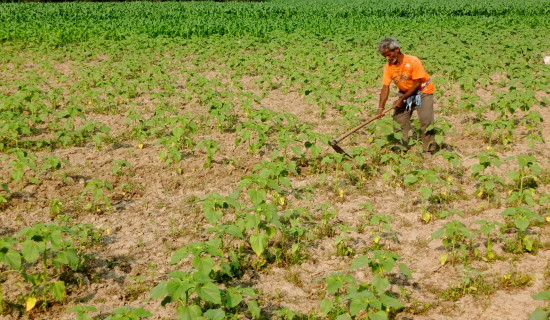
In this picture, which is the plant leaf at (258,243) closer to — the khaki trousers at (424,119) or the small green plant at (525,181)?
the small green plant at (525,181)

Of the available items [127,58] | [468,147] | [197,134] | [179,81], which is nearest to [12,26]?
[127,58]

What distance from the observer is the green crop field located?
377cm

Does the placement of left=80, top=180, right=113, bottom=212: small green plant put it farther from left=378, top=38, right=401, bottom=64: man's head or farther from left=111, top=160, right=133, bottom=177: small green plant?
left=378, top=38, right=401, bottom=64: man's head

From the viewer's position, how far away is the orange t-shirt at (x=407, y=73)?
21.4ft

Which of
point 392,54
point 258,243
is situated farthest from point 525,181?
point 258,243

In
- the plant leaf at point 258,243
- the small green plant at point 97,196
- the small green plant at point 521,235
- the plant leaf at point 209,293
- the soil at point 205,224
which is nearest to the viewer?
the plant leaf at point 209,293

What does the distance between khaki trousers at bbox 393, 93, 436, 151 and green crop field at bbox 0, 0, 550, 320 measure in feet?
0.72

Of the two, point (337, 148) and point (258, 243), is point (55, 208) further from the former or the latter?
point (337, 148)

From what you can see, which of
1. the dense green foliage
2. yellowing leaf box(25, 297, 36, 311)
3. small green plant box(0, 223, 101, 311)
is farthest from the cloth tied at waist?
the dense green foliage

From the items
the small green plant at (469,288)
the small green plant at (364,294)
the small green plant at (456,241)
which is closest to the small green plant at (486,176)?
the small green plant at (456,241)

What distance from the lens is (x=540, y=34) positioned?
17531 mm

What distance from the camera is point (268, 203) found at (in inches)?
198

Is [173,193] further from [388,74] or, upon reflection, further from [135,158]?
→ [388,74]

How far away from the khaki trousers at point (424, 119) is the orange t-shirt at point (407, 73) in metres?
0.17
